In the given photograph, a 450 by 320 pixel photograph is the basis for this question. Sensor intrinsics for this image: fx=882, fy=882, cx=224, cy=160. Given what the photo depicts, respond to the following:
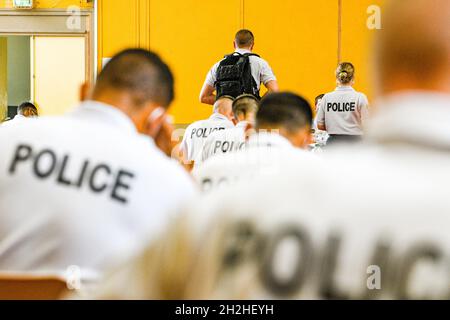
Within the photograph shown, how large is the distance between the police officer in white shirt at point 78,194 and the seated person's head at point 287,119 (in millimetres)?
1725

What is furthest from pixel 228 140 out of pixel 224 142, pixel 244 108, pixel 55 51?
pixel 55 51

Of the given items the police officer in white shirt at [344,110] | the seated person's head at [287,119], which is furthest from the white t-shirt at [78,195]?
the police officer in white shirt at [344,110]

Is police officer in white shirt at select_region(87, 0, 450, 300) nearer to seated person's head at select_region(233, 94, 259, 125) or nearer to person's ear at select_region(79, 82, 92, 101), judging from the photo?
person's ear at select_region(79, 82, 92, 101)

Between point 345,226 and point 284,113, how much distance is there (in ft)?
10.8

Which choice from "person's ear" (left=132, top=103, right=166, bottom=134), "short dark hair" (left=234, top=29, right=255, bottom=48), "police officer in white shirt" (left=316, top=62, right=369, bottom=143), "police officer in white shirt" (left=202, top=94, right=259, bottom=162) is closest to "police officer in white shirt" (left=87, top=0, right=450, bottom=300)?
"person's ear" (left=132, top=103, right=166, bottom=134)

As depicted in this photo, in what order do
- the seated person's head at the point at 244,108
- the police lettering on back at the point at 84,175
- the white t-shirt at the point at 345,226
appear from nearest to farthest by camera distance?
the white t-shirt at the point at 345,226, the police lettering on back at the point at 84,175, the seated person's head at the point at 244,108

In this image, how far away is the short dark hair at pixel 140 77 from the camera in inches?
116

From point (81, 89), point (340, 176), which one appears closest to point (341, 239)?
point (340, 176)

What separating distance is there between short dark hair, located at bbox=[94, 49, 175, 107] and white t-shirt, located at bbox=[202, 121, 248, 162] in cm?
285

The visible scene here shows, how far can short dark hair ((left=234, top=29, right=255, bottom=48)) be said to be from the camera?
7.69m

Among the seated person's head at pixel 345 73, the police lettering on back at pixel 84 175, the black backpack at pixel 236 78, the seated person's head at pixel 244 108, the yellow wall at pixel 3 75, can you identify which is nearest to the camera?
the police lettering on back at pixel 84 175

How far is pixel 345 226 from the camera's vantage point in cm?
98

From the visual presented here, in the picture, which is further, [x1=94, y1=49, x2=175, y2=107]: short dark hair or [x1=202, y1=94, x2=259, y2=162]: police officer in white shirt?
[x1=202, y1=94, x2=259, y2=162]: police officer in white shirt

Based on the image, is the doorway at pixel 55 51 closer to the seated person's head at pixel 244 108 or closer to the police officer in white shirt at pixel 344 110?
the police officer in white shirt at pixel 344 110
